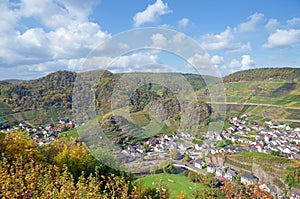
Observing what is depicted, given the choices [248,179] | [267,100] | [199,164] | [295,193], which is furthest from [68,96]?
[267,100]

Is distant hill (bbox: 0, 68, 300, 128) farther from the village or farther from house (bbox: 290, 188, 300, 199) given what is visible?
house (bbox: 290, 188, 300, 199)

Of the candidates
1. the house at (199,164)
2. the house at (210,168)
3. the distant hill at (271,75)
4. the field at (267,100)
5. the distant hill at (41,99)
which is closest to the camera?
the house at (210,168)

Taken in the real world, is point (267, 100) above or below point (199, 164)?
above

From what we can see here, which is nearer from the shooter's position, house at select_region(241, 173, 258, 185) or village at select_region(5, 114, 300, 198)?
village at select_region(5, 114, 300, 198)

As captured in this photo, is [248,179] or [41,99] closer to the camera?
[248,179]

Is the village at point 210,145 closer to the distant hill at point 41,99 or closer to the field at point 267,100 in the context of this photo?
the field at point 267,100

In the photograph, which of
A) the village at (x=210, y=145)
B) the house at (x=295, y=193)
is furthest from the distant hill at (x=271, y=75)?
the house at (x=295, y=193)

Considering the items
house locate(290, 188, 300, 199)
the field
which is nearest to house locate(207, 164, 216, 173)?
house locate(290, 188, 300, 199)

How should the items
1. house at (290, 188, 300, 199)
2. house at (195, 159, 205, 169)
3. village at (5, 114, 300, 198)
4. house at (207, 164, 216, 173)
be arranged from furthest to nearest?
house at (195, 159, 205, 169) → house at (207, 164, 216, 173) → house at (290, 188, 300, 199) → village at (5, 114, 300, 198)

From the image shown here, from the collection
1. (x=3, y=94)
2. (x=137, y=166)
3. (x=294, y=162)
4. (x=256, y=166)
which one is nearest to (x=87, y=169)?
(x=137, y=166)

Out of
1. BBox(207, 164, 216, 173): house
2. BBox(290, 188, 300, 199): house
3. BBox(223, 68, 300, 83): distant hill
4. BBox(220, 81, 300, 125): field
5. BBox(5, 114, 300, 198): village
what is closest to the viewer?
BBox(5, 114, 300, 198): village

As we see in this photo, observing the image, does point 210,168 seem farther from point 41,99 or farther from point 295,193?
point 41,99
